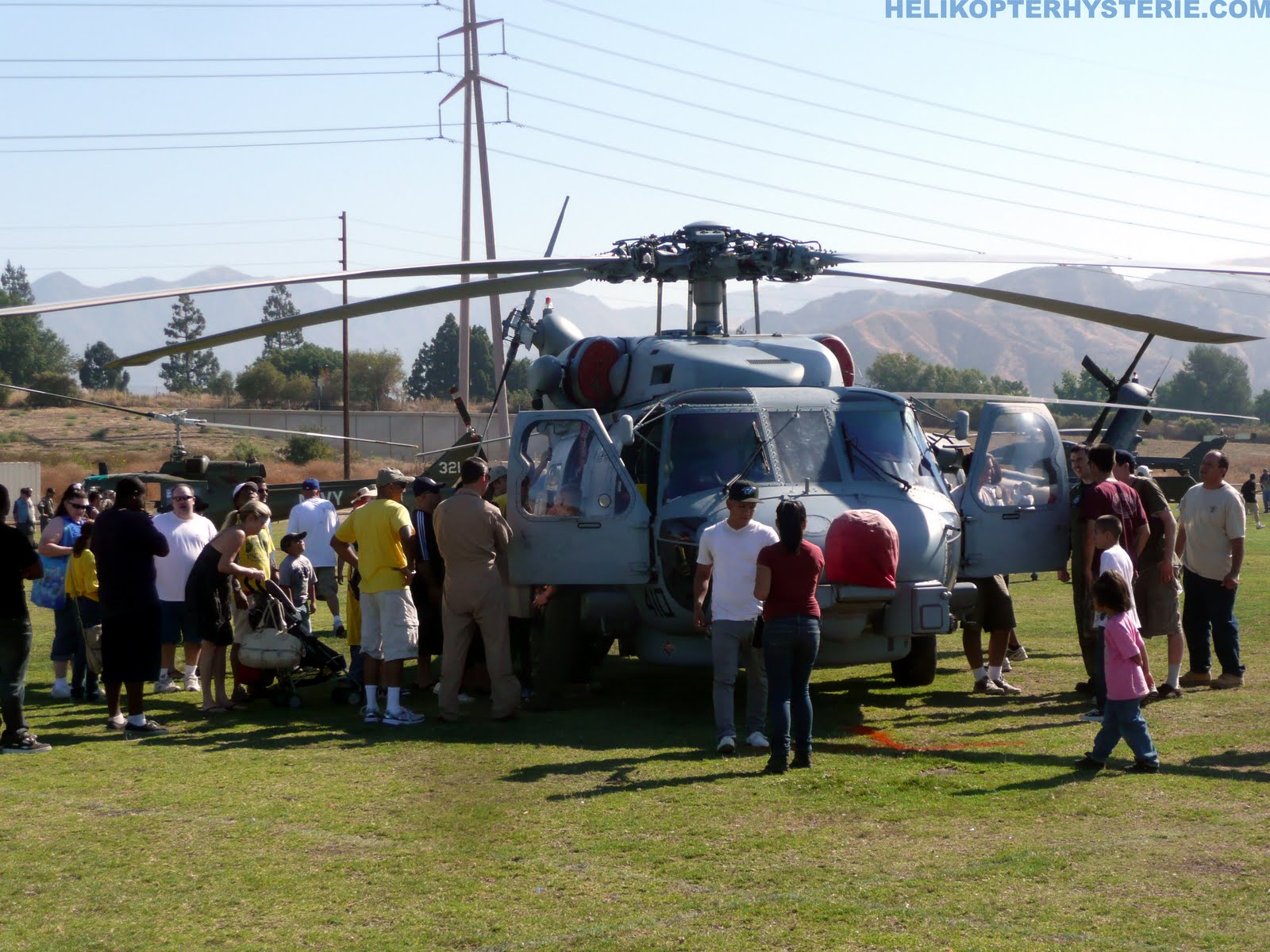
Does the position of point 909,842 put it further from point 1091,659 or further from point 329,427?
point 329,427

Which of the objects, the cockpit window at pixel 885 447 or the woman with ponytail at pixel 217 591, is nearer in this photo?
the cockpit window at pixel 885 447

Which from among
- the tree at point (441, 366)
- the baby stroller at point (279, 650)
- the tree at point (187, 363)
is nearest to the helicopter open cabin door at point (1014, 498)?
the baby stroller at point (279, 650)

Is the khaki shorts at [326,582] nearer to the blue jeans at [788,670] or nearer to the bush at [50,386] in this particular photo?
the blue jeans at [788,670]

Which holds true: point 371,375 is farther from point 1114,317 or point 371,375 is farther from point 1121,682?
point 1121,682

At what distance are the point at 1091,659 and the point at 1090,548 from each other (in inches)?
41.0

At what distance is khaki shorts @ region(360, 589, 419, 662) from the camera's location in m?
9.33

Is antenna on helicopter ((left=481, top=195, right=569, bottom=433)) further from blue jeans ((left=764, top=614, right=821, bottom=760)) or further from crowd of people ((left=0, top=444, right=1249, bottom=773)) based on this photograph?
blue jeans ((left=764, top=614, right=821, bottom=760))

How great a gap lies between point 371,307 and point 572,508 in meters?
1.96

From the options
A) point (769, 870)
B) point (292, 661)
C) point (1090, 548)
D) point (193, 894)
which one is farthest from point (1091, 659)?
point (193, 894)

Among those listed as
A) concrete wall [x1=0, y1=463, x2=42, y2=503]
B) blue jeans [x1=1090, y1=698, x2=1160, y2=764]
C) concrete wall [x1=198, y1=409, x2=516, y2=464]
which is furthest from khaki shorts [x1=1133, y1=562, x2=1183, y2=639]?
concrete wall [x1=198, y1=409, x2=516, y2=464]

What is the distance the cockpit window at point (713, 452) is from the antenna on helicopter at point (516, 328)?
332cm

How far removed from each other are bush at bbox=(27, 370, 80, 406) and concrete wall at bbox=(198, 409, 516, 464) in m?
13.1

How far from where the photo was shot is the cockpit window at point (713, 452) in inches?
371

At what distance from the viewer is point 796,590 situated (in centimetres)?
756
